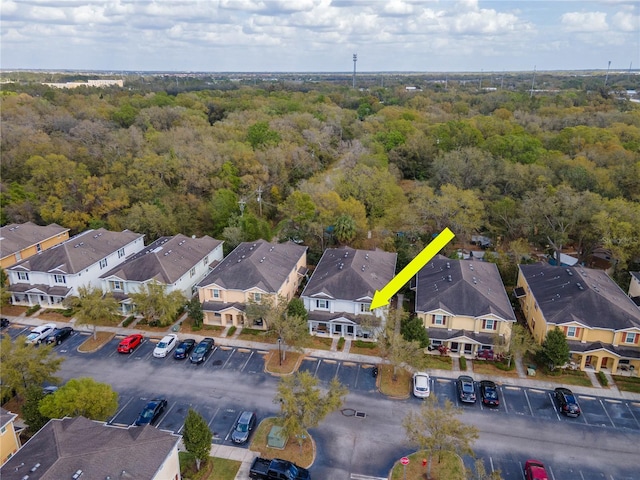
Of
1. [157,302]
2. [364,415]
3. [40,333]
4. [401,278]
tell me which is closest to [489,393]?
[364,415]

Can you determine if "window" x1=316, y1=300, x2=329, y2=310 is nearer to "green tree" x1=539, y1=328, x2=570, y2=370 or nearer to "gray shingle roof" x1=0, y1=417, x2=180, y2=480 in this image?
"green tree" x1=539, y1=328, x2=570, y2=370

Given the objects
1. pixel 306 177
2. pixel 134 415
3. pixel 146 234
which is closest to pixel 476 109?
pixel 306 177

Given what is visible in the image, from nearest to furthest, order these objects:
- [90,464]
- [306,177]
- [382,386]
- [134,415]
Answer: [90,464] < [134,415] < [382,386] < [306,177]

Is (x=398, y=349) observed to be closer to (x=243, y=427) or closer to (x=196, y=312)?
(x=243, y=427)

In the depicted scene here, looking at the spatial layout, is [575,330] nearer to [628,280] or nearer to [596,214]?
[628,280]

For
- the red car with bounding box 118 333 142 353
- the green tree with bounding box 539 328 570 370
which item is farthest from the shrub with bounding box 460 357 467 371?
the red car with bounding box 118 333 142 353

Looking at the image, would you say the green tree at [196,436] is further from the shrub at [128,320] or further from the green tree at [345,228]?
the green tree at [345,228]
